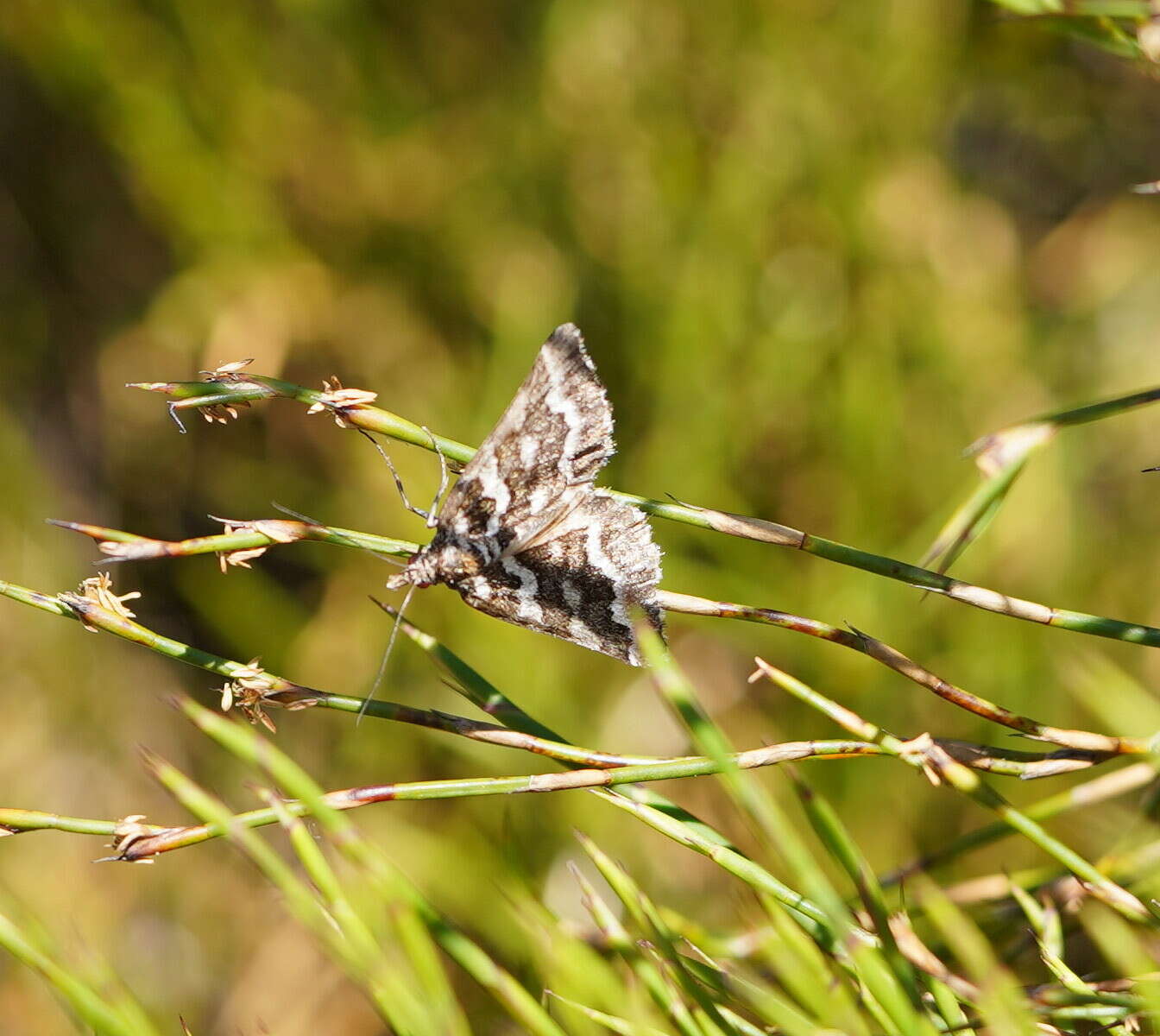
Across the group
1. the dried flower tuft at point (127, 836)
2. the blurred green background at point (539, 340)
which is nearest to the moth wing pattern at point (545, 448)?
the dried flower tuft at point (127, 836)

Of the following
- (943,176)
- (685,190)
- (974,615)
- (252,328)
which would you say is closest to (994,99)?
(943,176)

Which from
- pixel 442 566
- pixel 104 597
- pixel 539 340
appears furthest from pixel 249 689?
pixel 539 340

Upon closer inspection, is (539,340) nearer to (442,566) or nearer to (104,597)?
(442,566)

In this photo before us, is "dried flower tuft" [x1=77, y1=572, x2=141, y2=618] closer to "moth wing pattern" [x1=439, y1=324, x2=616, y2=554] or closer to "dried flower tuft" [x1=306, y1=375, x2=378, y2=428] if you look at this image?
"dried flower tuft" [x1=306, y1=375, x2=378, y2=428]

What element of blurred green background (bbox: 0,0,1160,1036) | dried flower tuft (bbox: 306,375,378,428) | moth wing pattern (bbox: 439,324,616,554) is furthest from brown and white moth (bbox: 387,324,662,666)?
blurred green background (bbox: 0,0,1160,1036)

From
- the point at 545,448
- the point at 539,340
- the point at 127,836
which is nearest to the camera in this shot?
the point at 127,836
